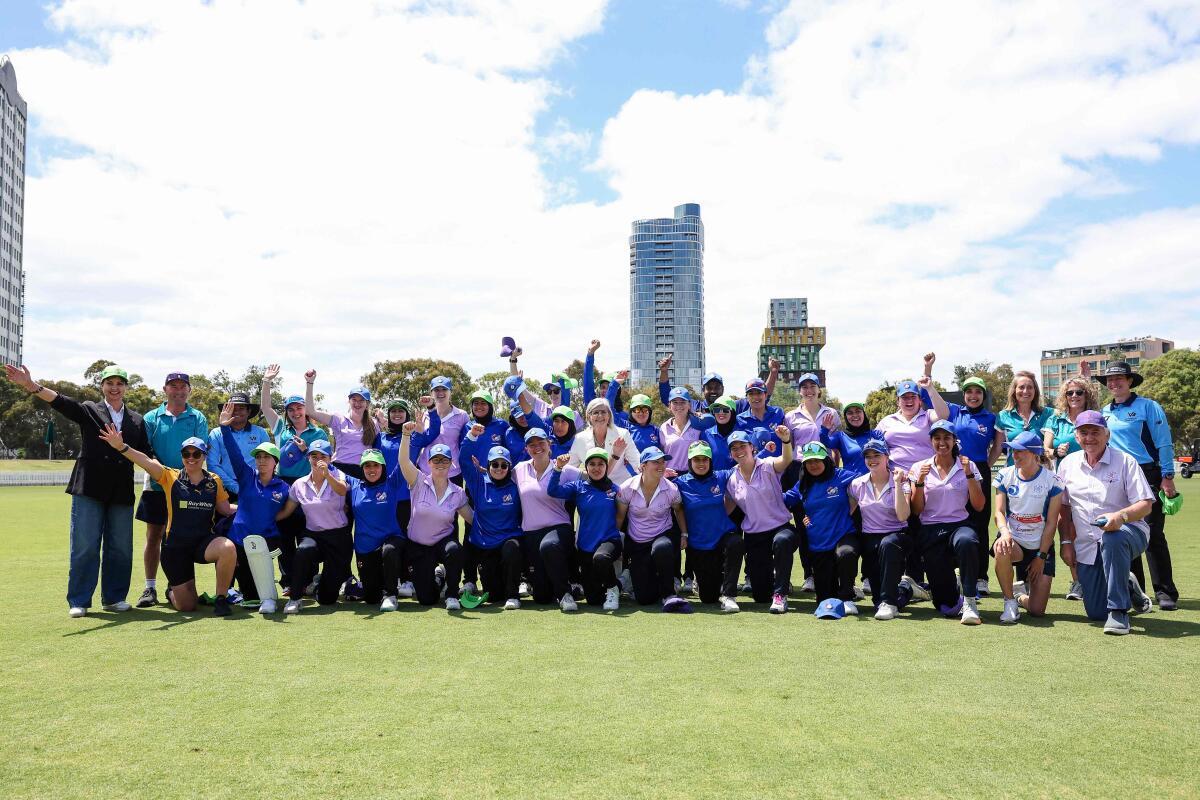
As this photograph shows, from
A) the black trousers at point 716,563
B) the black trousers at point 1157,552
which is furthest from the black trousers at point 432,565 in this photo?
the black trousers at point 1157,552

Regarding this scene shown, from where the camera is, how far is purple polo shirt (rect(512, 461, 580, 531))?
7.86 meters

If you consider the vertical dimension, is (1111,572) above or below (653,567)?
above

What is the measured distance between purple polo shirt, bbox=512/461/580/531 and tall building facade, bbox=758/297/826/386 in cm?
14724

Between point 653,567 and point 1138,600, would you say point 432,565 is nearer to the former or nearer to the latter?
point 653,567

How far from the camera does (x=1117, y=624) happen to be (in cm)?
615

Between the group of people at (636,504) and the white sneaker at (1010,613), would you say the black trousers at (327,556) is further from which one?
the white sneaker at (1010,613)

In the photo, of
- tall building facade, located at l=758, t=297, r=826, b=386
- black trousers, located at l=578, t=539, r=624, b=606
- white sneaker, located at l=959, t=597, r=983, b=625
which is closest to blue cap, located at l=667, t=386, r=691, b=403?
black trousers, located at l=578, t=539, r=624, b=606

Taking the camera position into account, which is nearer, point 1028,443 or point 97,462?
point 1028,443

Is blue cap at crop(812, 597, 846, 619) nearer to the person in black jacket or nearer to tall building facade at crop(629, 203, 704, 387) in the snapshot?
the person in black jacket

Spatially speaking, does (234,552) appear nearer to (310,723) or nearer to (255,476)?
(255,476)

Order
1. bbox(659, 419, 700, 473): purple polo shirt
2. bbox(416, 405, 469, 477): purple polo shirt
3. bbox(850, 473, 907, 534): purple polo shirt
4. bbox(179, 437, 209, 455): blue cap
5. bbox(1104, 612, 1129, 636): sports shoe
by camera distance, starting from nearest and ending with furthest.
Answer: bbox(1104, 612, 1129, 636): sports shoe, bbox(850, 473, 907, 534): purple polo shirt, bbox(179, 437, 209, 455): blue cap, bbox(416, 405, 469, 477): purple polo shirt, bbox(659, 419, 700, 473): purple polo shirt

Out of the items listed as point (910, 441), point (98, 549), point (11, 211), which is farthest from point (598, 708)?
point (11, 211)

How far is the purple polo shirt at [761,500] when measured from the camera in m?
7.80

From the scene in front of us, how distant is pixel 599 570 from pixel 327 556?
2549 millimetres
